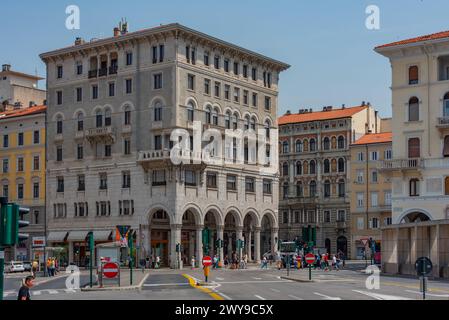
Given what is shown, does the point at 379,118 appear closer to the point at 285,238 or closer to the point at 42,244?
the point at 285,238

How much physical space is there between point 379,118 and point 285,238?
73.3 feet

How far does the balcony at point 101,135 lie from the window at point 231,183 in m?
12.8

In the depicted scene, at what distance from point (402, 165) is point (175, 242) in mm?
25012

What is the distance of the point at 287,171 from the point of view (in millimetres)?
119188

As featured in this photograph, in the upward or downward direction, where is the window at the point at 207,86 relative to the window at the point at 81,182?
upward

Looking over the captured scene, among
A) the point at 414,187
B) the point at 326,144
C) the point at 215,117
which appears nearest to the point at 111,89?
the point at 215,117

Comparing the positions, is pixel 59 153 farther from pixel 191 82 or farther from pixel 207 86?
pixel 207 86

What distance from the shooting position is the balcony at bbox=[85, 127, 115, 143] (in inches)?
3438

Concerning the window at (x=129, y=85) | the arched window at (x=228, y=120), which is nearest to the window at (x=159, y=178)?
the window at (x=129, y=85)

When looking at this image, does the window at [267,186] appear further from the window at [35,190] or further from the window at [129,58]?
the window at [35,190]

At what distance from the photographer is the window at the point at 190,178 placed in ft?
274

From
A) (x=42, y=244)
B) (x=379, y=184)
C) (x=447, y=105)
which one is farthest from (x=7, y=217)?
(x=379, y=184)

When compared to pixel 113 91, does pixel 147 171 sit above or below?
below

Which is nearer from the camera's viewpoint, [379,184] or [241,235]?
[241,235]
